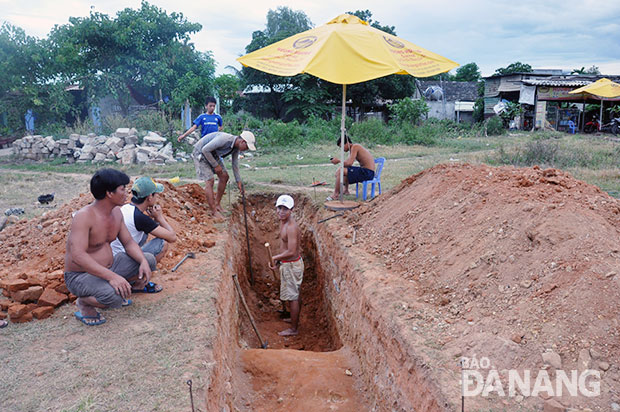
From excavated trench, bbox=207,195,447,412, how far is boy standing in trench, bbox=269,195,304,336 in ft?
1.35

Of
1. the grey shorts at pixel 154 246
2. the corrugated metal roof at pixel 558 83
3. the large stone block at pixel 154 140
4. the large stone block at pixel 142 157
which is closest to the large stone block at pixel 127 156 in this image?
the large stone block at pixel 142 157

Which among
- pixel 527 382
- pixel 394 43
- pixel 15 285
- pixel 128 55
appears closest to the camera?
pixel 527 382

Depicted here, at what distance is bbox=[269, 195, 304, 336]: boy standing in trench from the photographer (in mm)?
5734

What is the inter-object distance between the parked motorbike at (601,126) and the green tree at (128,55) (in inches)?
755

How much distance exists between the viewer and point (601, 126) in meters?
22.2

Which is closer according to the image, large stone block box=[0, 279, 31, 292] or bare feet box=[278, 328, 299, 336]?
large stone block box=[0, 279, 31, 292]

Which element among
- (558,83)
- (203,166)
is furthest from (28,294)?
(558,83)

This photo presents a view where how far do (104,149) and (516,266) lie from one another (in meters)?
13.8

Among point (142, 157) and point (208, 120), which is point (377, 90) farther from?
point (208, 120)

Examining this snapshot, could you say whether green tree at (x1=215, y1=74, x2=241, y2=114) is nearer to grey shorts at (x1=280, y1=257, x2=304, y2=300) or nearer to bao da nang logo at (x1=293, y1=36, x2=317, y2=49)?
bao da nang logo at (x1=293, y1=36, x2=317, y2=49)

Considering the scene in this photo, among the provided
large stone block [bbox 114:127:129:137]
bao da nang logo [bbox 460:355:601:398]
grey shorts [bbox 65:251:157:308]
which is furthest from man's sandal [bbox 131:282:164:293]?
large stone block [bbox 114:127:129:137]

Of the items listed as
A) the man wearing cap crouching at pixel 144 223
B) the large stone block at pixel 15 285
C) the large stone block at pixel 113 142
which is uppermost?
the large stone block at pixel 113 142

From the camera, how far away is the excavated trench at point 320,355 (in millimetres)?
3384

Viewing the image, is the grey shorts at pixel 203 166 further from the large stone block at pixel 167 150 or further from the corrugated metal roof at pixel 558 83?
the corrugated metal roof at pixel 558 83
